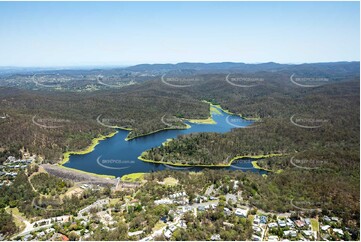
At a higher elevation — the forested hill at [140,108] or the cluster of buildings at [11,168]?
the forested hill at [140,108]

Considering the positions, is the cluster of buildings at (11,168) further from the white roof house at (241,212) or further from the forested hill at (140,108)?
the white roof house at (241,212)

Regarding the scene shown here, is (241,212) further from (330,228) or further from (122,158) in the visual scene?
(122,158)

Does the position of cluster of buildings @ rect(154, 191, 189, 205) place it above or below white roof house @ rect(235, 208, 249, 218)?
below

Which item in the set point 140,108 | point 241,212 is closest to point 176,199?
point 241,212

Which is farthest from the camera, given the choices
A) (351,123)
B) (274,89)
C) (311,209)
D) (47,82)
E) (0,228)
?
(47,82)

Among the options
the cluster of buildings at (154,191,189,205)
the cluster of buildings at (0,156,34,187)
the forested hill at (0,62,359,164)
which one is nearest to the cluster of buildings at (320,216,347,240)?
the cluster of buildings at (154,191,189,205)

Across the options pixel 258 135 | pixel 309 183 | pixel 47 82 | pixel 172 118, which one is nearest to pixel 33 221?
pixel 309 183

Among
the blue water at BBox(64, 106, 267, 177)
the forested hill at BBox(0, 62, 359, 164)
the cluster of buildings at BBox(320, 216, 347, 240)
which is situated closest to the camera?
the cluster of buildings at BBox(320, 216, 347, 240)

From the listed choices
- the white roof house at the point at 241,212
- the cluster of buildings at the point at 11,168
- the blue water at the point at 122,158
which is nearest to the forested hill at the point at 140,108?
the blue water at the point at 122,158

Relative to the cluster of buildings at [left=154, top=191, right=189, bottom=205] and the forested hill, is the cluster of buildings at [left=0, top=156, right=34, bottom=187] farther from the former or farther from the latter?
the cluster of buildings at [left=154, top=191, right=189, bottom=205]

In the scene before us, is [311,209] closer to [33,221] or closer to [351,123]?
[33,221]

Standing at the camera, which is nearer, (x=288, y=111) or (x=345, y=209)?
(x=345, y=209)
